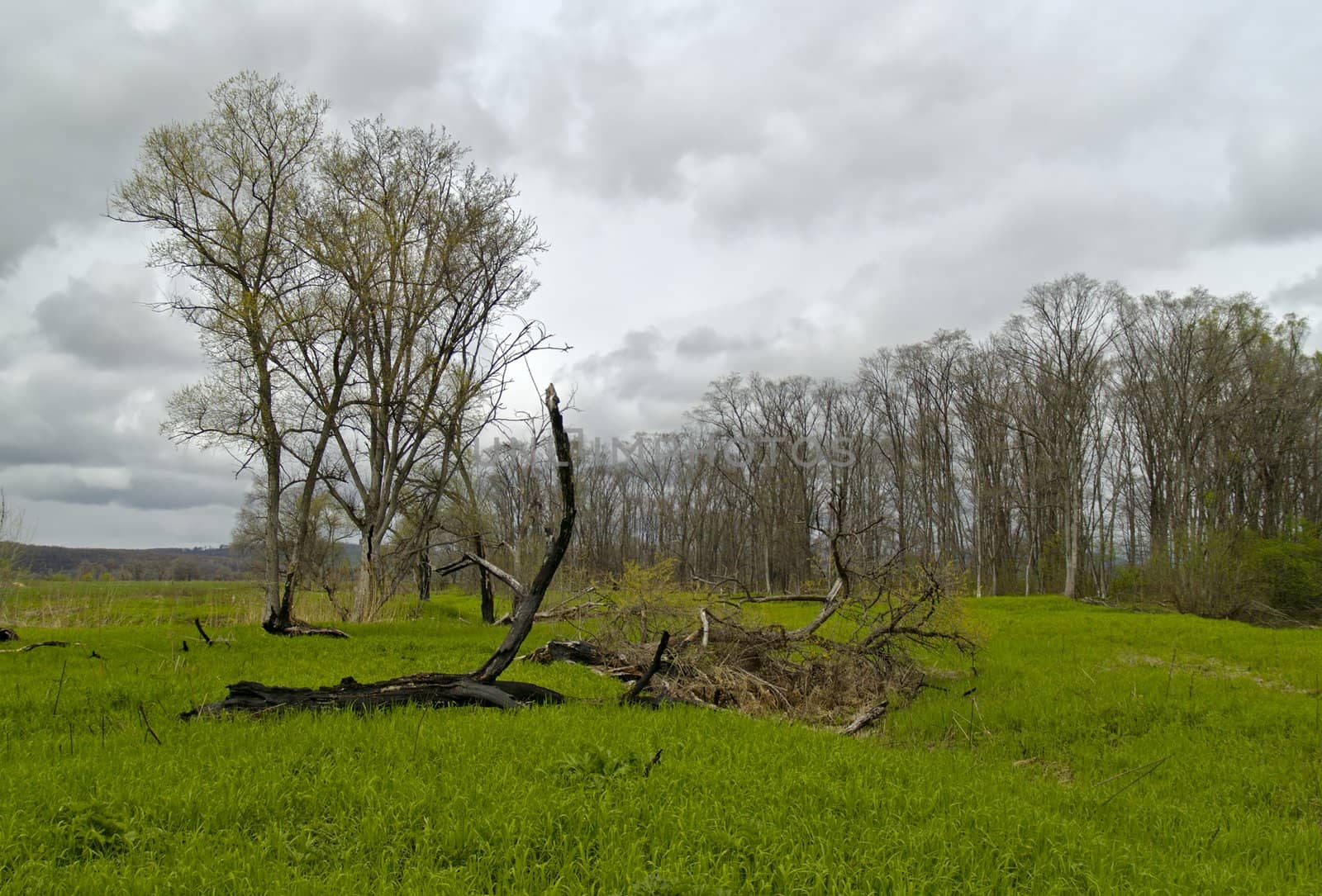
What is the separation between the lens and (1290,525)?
1188 inches

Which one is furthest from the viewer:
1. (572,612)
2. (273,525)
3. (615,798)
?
(273,525)

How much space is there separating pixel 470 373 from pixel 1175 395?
3556 cm

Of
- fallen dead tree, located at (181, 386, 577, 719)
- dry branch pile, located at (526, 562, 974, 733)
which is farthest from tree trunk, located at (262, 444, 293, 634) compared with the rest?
fallen dead tree, located at (181, 386, 577, 719)

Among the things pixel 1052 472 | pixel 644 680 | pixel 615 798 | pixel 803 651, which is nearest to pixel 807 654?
pixel 803 651

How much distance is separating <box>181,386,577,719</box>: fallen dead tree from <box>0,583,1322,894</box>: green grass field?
0.38m

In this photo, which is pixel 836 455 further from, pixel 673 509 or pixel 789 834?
pixel 789 834

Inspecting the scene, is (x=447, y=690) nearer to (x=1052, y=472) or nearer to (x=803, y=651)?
(x=803, y=651)

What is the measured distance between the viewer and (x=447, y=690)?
714 cm

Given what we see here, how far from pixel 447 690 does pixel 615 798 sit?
3.69 metres

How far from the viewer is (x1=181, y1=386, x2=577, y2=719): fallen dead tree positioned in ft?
20.5

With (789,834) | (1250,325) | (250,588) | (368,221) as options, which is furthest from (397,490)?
(1250,325)

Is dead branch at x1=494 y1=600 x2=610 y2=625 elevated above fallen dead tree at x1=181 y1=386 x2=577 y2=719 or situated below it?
below

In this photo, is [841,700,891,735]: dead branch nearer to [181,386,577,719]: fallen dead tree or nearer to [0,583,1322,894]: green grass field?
[0,583,1322,894]: green grass field

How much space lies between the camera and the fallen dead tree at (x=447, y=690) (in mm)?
6258
